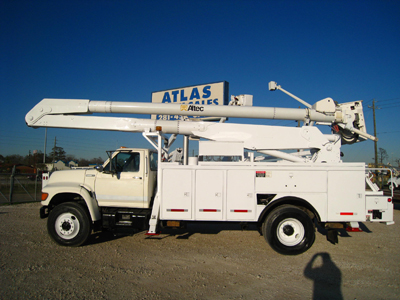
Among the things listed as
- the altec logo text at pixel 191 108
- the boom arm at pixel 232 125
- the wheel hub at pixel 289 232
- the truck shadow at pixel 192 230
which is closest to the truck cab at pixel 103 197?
the boom arm at pixel 232 125

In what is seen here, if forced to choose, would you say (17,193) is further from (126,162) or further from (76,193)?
(126,162)

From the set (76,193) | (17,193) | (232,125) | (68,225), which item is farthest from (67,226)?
(17,193)

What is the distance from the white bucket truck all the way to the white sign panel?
238 inches

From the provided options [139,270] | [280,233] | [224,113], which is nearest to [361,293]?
[280,233]

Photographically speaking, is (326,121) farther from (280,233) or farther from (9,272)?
(9,272)

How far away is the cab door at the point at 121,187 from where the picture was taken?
6.23 metres

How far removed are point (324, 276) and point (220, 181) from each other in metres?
2.68

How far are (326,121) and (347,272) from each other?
12.1 ft

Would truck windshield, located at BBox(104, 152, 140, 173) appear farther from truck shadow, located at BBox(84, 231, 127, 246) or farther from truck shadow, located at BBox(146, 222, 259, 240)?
truck shadow, located at BBox(146, 222, 259, 240)

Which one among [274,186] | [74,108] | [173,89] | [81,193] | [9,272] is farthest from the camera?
[173,89]

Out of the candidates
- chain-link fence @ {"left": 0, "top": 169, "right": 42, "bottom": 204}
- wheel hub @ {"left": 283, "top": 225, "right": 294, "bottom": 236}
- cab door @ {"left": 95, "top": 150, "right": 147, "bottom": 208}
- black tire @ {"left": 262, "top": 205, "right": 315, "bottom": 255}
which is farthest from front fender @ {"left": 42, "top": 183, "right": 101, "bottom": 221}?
chain-link fence @ {"left": 0, "top": 169, "right": 42, "bottom": 204}

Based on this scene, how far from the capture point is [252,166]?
579 centimetres

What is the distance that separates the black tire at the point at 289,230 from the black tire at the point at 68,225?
13.9ft

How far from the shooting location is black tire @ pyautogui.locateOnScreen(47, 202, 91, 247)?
241 inches
